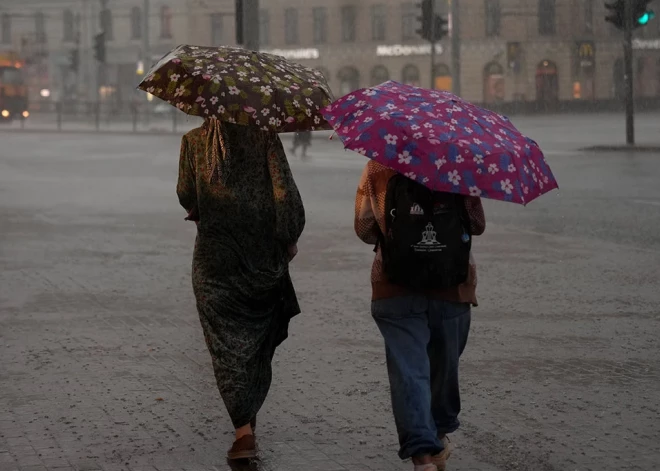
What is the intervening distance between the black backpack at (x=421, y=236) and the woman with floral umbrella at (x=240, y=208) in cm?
79

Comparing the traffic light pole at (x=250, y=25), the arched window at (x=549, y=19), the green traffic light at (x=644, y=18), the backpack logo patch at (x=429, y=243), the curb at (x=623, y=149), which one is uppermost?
the arched window at (x=549, y=19)

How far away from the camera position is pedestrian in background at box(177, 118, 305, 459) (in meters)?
5.54

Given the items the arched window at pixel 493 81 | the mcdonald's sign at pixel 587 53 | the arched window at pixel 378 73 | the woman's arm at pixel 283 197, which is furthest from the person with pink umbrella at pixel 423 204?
the arched window at pixel 378 73

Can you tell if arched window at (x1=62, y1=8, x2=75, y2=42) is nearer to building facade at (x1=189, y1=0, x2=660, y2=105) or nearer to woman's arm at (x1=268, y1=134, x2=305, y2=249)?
building facade at (x1=189, y1=0, x2=660, y2=105)

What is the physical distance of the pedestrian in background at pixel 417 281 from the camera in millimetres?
4832

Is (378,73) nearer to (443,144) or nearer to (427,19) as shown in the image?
(427,19)

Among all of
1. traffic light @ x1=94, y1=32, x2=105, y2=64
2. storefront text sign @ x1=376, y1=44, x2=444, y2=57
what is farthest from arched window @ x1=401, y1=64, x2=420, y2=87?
traffic light @ x1=94, y1=32, x2=105, y2=64

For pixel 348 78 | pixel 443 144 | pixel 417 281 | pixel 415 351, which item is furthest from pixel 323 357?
pixel 348 78

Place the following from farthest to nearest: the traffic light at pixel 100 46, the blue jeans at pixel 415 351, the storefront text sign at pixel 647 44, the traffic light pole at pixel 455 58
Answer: the storefront text sign at pixel 647 44, the traffic light at pixel 100 46, the traffic light pole at pixel 455 58, the blue jeans at pixel 415 351

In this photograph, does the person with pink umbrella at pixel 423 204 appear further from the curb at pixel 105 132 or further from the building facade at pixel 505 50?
the building facade at pixel 505 50

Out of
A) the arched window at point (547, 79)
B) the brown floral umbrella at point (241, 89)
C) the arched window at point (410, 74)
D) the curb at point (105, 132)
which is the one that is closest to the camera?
the brown floral umbrella at point (241, 89)

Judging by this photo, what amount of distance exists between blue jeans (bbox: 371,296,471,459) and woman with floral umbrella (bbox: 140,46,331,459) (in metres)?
0.76

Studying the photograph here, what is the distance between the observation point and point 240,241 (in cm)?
561

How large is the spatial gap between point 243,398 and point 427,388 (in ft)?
3.12
